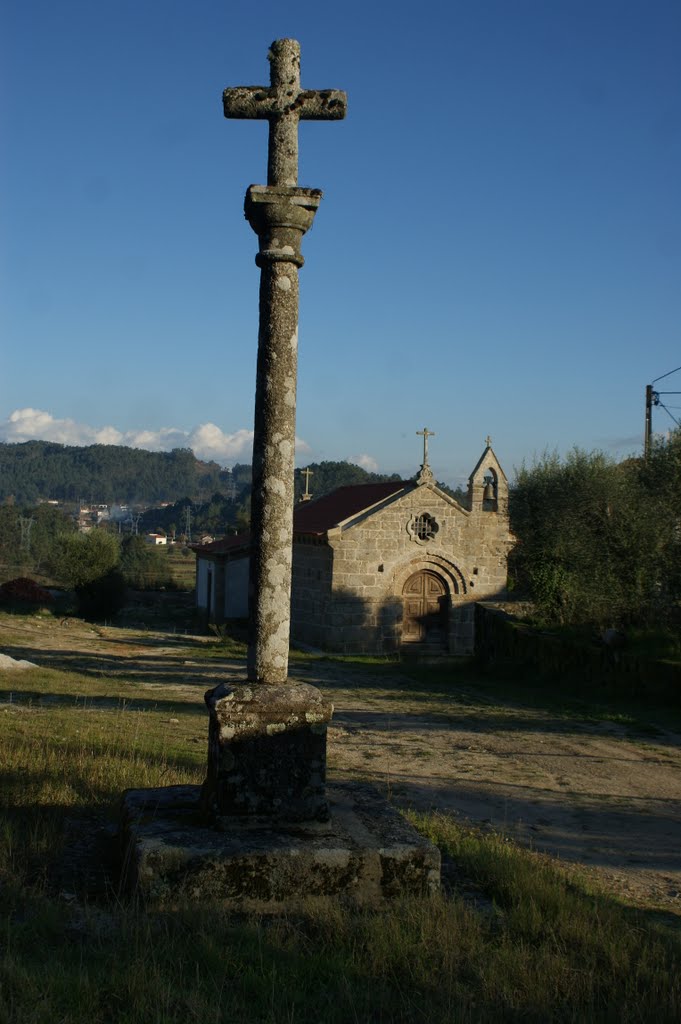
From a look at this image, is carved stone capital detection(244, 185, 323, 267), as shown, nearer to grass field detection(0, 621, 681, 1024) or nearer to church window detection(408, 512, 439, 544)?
grass field detection(0, 621, 681, 1024)

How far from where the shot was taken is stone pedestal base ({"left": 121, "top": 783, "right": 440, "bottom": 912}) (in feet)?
14.7

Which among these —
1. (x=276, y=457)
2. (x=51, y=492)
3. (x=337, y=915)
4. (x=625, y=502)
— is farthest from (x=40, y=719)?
(x=51, y=492)

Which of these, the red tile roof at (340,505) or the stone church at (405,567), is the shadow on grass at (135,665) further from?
the red tile roof at (340,505)

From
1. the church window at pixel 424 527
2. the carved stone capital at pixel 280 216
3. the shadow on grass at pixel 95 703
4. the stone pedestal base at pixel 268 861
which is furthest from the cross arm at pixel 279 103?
the church window at pixel 424 527

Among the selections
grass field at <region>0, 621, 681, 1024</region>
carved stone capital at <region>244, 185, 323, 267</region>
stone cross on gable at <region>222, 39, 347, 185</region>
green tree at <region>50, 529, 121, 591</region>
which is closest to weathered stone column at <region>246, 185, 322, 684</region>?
carved stone capital at <region>244, 185, 323, 267</region>

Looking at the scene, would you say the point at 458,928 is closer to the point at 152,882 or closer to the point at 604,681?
the point at 152,882

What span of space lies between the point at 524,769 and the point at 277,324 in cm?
627

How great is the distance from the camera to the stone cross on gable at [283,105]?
18.5ft

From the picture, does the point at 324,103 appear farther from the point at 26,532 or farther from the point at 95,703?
the point at 26,532

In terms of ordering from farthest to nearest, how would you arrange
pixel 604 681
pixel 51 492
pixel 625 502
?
1. pixel 51 492
2. pixel 625 502
3. pixel 604 681

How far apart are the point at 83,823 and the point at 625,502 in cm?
1537

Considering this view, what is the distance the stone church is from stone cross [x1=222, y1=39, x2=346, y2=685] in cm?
1867

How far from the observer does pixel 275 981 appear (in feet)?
12.1

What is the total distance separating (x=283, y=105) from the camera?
5.65 meters
